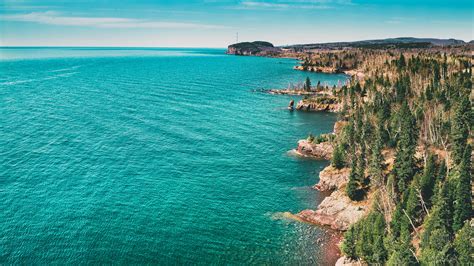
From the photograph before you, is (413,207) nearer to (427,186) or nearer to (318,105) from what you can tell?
(427,186)

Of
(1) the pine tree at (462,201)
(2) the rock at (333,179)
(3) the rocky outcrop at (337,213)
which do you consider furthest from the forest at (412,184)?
(3) the rocky outcrop at (337,213)

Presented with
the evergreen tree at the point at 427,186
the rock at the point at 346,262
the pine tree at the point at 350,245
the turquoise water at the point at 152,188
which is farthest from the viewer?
the evergreen tree at the point at 427,186

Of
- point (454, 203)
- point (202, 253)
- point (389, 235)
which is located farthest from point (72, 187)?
point (454, 203)

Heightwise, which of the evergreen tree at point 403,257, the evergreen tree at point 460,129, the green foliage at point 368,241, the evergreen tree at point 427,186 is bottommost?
the green foliage at point 368,241

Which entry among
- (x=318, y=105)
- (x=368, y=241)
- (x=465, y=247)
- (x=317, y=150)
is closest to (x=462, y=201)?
(x=465, y=247)

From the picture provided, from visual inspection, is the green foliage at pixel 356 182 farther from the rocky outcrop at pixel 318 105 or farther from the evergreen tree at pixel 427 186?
the rocky outcrop at pixel 318 105

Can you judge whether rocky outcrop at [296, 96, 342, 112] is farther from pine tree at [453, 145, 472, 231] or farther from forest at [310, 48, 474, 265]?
pine tree at [453, 145, 472, 231]

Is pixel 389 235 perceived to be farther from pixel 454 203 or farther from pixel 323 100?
pixel 323 100
